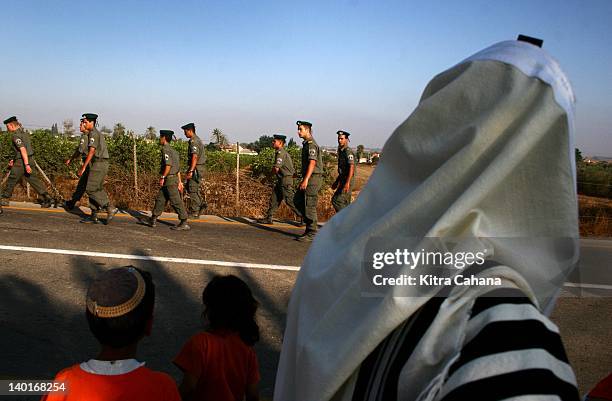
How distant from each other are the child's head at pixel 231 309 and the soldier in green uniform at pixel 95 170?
7.34 metres

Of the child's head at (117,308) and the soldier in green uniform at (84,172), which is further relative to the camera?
the soldier in green uniform at (84,172)

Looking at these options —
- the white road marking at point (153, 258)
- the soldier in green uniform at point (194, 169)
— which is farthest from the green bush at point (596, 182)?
the white road marking at point (153, 258)

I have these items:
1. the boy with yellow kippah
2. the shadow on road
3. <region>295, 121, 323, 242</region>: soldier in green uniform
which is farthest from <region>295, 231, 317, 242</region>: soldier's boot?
the boy with yellow kippah

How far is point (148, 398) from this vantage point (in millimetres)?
1741

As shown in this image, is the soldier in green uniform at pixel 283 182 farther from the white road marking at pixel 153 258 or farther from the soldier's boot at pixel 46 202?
the soldier's boot at pixel 46 202

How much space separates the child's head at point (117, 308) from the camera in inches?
71.7

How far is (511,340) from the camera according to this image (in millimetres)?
718

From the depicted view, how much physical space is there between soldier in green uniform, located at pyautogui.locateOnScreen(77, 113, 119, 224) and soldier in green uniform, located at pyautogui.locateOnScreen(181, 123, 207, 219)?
1.67 m

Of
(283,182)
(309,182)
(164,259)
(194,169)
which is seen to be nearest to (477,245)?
(164,259)

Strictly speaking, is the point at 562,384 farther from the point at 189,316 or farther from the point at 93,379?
the point at 189,316

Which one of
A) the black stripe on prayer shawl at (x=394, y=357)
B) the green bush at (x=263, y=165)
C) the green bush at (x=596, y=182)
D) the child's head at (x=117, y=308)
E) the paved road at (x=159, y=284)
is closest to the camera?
the black stripe on prayer shawl at (x=394, y=357)

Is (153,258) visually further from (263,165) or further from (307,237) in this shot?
(263,165)

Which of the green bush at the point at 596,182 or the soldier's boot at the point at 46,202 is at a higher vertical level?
the green bush at the point at 596,182

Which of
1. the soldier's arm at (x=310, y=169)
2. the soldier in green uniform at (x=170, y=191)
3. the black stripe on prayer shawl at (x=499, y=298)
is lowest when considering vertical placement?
the soldier in green uniform at (x=170, y=191)
